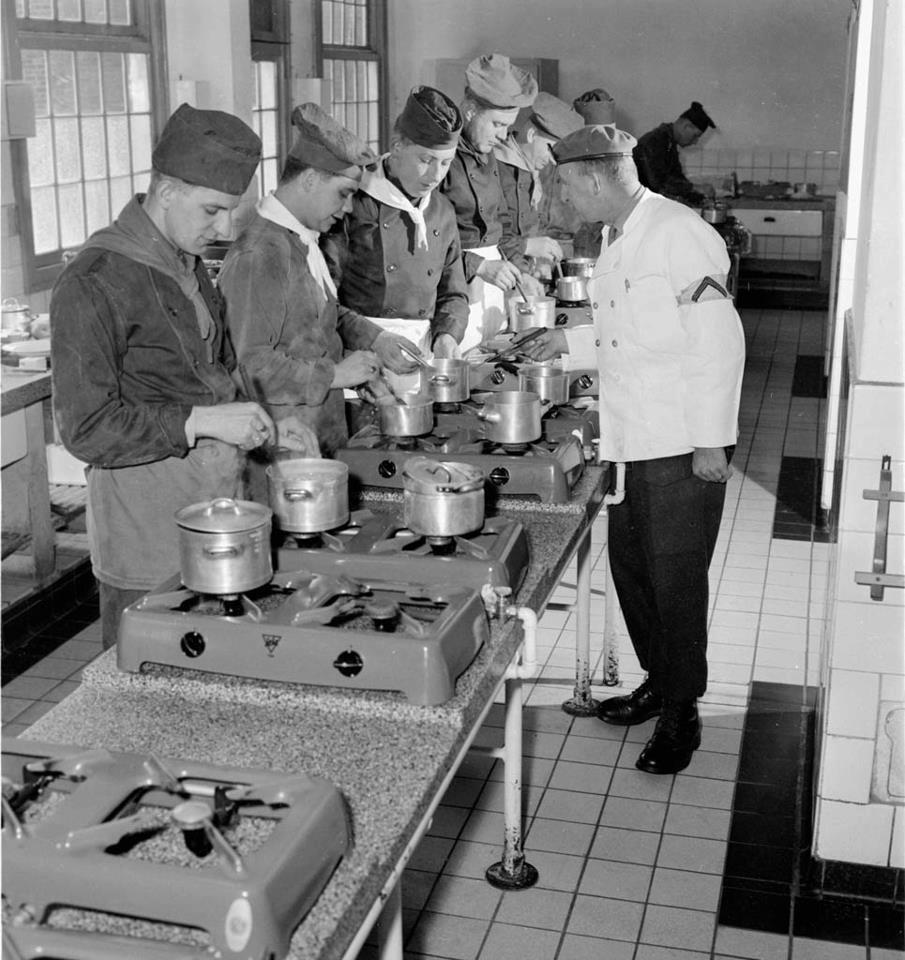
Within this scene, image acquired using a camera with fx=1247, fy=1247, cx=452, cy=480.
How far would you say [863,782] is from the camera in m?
2.95

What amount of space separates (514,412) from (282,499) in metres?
0.85

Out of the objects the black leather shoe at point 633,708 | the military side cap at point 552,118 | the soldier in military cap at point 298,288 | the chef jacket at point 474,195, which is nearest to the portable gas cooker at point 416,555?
the soldier in military cap at point 298,288

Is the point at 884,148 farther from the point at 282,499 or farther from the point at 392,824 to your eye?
the point at 392,824

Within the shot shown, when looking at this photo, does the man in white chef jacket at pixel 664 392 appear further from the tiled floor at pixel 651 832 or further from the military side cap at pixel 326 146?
the military side cap at pixel 326 146

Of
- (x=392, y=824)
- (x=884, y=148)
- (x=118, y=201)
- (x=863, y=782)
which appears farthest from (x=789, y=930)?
(x=118, y=201)

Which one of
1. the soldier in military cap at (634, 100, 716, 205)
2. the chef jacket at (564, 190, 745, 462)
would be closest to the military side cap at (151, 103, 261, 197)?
the chef jacket at (564, 190, 745, 462)

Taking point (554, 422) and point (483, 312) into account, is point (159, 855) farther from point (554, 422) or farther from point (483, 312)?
point (483, 312)

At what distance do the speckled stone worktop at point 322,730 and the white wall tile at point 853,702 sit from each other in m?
1.05

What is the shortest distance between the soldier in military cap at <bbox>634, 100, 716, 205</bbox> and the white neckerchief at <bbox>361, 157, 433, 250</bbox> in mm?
6441

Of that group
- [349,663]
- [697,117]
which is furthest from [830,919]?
[697,117]

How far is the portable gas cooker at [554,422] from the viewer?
3.38 meters

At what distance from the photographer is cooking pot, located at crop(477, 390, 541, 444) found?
3.15 m

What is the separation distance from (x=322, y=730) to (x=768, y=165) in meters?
11.3

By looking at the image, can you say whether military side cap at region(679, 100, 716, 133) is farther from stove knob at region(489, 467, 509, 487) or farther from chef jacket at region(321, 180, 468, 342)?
stove knob at region(489, 467, 509, 487)
